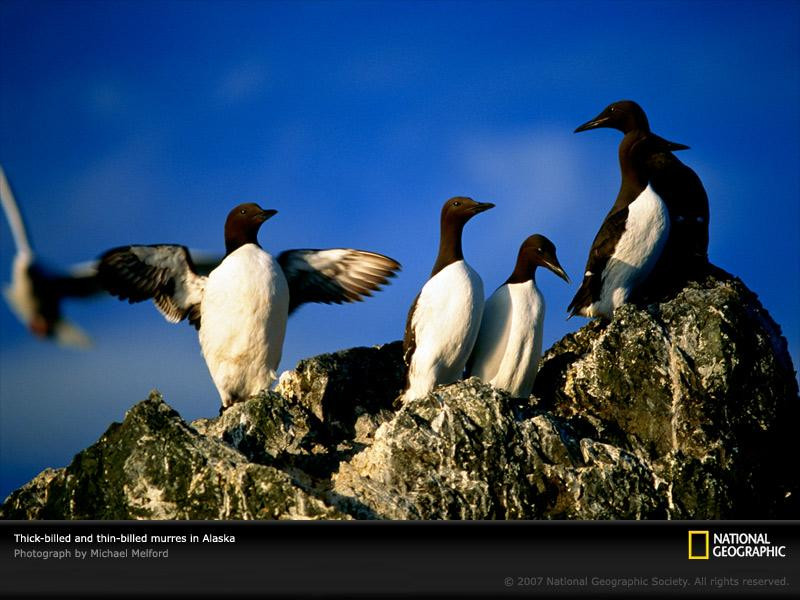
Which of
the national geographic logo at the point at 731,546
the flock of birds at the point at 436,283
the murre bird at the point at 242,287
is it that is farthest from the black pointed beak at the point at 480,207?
the national geographic logo at the point at 731,546

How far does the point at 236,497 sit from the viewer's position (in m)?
5.68

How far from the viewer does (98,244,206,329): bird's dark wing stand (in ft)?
31.1

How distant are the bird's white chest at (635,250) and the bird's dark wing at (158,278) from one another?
3.61 m

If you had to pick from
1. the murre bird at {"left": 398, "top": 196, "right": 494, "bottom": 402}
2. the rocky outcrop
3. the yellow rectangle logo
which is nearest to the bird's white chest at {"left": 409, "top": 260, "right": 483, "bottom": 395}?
the murre bird at {"left": 398, "top": 196, "right": 494, "bottom": 402}

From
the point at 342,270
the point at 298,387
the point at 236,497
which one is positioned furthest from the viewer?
the point at 342,270

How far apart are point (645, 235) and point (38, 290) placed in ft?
14.8

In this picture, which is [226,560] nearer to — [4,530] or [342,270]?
[4,530]

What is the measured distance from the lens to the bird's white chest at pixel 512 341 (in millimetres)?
7891

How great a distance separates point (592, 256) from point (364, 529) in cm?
437

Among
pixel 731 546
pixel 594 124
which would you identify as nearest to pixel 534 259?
pixel 594 124

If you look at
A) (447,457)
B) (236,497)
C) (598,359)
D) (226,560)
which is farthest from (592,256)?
(226,560)

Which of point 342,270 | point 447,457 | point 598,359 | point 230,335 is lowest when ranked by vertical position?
point 447,457

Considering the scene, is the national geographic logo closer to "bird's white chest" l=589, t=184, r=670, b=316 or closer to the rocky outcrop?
the rocky outcrop

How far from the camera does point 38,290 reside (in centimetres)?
771
